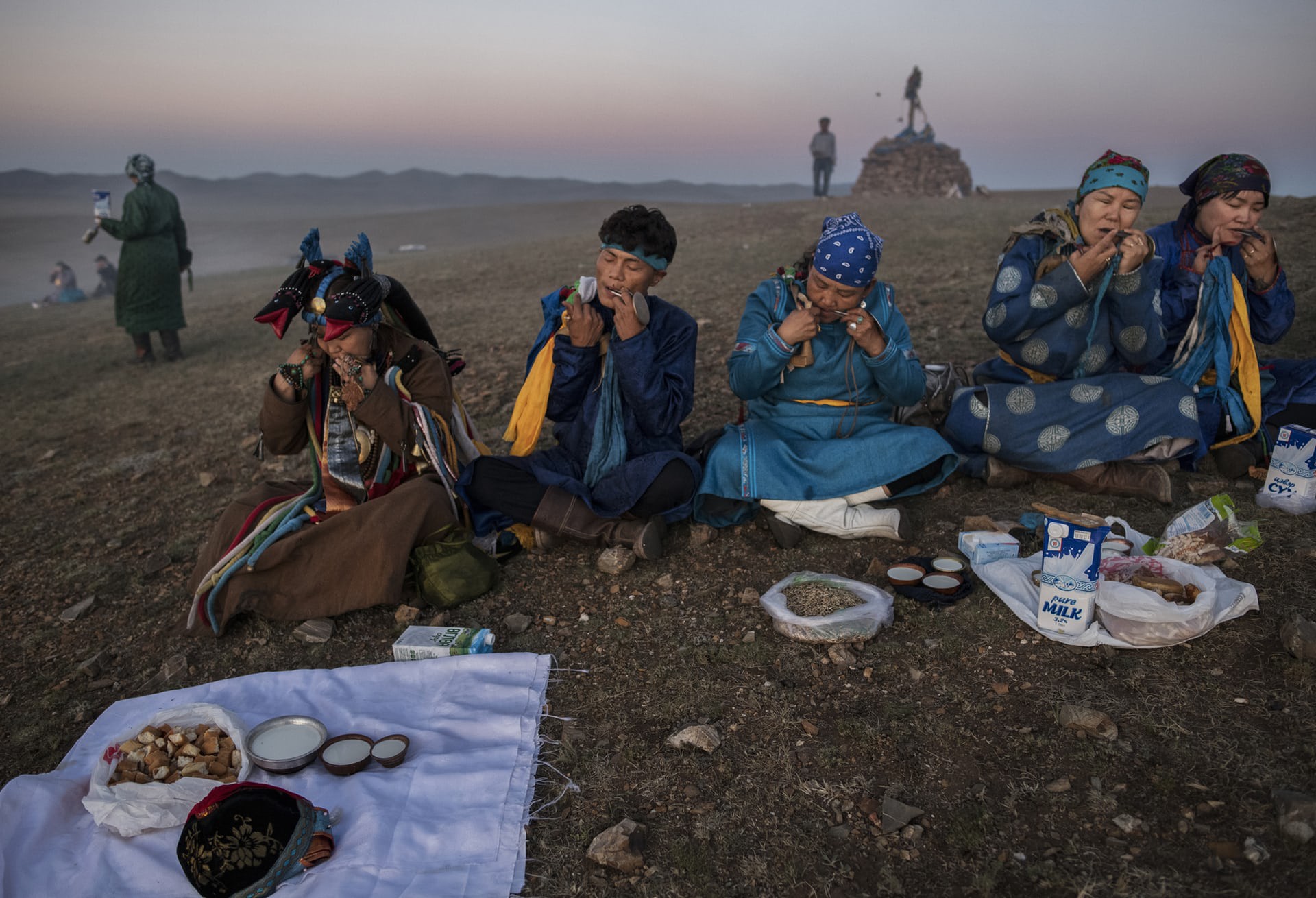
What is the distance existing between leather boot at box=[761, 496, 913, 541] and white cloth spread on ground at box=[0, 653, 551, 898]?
116 centimetres

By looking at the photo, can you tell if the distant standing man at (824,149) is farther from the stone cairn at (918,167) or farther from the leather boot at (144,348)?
the leather boot at (144,348)

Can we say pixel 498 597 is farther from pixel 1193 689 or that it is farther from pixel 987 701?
pixel 1193 689

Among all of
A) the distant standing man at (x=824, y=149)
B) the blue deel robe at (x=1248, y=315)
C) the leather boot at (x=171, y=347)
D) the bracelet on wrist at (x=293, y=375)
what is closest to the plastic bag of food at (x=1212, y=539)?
the blue deel robe at (x=1248, y=315)

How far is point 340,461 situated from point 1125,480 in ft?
10.4

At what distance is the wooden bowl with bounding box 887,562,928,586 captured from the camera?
9.62ft

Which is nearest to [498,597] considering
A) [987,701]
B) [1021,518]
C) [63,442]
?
[987,701]

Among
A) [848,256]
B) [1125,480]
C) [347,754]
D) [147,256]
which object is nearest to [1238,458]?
[1125,480]

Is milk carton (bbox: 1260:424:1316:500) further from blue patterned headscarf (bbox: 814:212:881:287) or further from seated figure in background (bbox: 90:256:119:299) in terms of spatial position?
seated figure in background (bbox: 90:256:119:299)

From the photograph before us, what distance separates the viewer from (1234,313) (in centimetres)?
356

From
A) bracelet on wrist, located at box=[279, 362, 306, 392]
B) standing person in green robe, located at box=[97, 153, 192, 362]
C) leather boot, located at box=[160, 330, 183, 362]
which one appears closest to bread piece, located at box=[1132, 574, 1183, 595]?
bracelet on wrist, located at box=[279, 362, 306, 392]

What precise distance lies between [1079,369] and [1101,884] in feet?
8.01

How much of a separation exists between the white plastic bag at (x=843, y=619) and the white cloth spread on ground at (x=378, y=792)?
79 centimetres

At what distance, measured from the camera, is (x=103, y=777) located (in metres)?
2.18

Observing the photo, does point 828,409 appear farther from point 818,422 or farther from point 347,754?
point 347,754
